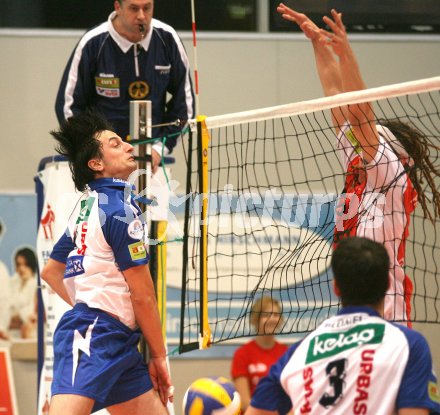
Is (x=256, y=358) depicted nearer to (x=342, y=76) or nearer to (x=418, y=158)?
(x=342, y=76)

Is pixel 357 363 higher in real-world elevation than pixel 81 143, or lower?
lower

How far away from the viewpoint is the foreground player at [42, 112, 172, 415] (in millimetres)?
3854

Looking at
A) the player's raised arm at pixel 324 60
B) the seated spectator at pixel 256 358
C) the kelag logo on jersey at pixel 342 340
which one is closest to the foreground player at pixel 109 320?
the player's raised arm at pixel 324 60

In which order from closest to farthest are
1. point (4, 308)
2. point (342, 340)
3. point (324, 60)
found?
1. point (342, 340)
2. point (324, 60)
3. point (4, 308)

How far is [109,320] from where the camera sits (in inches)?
155

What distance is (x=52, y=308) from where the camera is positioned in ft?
18.0

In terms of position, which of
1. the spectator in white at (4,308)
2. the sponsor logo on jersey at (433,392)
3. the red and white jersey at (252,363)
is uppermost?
the sponsor logo on jersey at (433,392)

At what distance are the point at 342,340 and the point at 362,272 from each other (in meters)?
0.21

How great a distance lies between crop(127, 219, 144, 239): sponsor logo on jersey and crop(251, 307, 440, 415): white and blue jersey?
133cm

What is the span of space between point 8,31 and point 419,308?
430cm

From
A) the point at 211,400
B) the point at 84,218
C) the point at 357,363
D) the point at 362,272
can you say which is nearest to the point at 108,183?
the point at 84,218

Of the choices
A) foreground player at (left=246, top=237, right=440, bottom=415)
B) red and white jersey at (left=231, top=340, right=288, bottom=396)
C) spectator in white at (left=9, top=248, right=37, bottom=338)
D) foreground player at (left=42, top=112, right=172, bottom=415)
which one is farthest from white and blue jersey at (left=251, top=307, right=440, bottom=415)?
spectator in white at (left=9, top=248, right=37, bottom=338)

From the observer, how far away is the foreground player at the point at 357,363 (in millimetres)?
2564

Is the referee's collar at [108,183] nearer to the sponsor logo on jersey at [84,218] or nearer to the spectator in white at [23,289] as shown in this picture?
the sponsor logo on jersey at [84,218]
